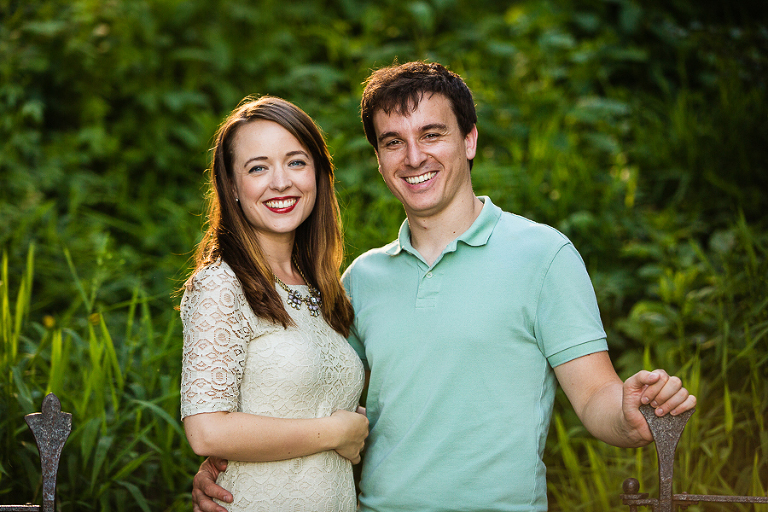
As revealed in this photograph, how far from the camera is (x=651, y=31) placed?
215 inches

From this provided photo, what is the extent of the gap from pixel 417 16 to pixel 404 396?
384 centimetres

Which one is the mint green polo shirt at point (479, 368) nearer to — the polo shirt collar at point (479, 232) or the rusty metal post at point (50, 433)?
the polo shirt collar at point (479, 232)

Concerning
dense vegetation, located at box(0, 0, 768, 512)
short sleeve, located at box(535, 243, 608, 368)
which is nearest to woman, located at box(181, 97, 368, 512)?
short sleeve, located at box(535, 243, 608, 368)

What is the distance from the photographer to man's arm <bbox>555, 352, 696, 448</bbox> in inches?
62.2

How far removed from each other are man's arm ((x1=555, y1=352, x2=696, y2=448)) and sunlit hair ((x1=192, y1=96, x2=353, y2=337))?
836 mm

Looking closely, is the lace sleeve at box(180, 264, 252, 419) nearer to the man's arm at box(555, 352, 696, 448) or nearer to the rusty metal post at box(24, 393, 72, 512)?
the rusty metal post at box(24, 393, 72, 512)

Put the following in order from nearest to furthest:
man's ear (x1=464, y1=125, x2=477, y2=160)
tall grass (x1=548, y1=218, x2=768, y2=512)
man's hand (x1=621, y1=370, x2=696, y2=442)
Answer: man's hand (x1=621, y1=370, x2=696, y2=442)
man's ear (x1=464, y1=125, x2=477, y2=160)
tall grass (x1=548, y1=218, x2=768, y2=512)

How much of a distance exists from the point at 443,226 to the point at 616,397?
83cm

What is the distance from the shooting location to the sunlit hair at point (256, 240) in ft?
7.15

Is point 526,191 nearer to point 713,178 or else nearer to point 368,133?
point 713,178

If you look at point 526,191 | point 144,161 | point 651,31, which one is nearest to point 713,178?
point 526,191

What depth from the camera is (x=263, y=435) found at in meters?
1.98

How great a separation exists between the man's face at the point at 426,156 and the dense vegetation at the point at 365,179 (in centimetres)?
125

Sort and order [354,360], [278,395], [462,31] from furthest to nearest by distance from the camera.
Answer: [462,31] < [354,360] < [278,395]
